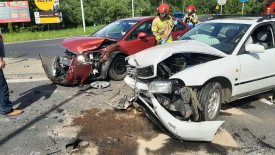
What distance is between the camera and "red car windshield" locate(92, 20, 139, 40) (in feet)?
20.9

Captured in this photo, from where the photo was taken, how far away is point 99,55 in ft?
19.1

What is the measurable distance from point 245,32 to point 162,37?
2.54 metres

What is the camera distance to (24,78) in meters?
7.06

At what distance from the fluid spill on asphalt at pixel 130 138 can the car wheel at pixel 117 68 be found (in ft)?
6.90

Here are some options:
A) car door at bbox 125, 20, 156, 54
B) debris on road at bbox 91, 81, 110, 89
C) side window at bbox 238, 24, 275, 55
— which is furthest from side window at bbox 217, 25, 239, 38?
debris on road at bbox 91, 81, 110, 89

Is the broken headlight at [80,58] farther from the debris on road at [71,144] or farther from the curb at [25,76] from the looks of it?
the debris on road at [71,144]

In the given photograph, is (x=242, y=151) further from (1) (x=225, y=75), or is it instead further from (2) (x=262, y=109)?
(2) (x=262, y=109)

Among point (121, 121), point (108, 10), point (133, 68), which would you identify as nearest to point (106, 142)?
point (121, 121)

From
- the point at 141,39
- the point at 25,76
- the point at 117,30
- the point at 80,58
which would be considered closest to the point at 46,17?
the point at 25,76

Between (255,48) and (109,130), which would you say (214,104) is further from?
(109,130)

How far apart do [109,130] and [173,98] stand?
3.86ft

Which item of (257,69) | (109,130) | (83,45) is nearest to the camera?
(109,130)

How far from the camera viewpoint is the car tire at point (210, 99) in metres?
3.30

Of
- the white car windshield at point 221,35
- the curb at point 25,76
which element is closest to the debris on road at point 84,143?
the white car windshield at point 221,35
